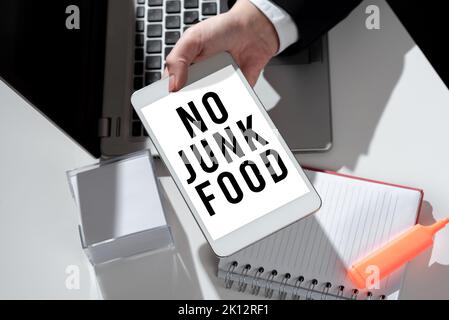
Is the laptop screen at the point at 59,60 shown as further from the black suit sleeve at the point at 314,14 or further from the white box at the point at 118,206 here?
the black suit sleeve at the point at 314,14

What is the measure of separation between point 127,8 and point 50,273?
1.22 ft

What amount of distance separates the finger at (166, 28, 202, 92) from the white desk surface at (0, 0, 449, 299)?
181mm

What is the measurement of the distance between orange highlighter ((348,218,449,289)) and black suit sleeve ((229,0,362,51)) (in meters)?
0.27

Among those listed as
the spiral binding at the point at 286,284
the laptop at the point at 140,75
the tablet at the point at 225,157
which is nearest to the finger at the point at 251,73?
the laptop at the point at 140,75

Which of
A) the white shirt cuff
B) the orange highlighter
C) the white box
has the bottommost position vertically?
the orange highlighter

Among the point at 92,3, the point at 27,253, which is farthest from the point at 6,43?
the point at 27,253

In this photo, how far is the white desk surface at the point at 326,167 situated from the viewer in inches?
25.0

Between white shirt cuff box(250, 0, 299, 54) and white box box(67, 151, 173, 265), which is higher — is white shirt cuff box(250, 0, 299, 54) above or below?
above

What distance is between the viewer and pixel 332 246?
61cm

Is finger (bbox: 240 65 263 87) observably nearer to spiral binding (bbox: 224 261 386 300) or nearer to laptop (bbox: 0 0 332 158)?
laptop (bbox: 0 0 332 158)

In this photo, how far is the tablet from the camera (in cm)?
49

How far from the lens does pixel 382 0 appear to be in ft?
2.23

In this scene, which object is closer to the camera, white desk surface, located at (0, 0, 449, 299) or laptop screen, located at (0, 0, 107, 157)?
laptop screen, located at (0, 0, 107, 157)

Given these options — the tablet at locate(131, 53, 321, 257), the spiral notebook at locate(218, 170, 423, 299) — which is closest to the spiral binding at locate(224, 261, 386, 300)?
the spiral notebook at locate(218, 170, 423, 299)
